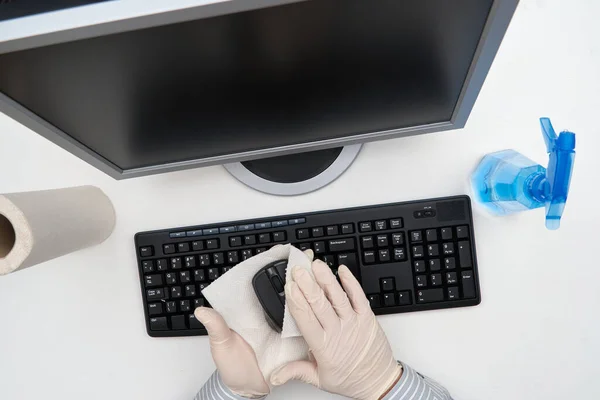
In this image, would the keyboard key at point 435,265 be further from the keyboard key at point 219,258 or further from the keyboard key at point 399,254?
the keyboard key at point 219,258

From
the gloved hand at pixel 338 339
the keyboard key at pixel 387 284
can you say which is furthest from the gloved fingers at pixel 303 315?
the keyboard key at pixel 387 284

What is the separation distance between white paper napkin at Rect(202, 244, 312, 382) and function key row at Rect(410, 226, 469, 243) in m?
0.14

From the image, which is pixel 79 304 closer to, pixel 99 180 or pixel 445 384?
pixel 99 180

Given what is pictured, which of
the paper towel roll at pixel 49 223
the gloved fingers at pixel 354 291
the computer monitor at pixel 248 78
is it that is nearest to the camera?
the computer monitor at pixel 248 78

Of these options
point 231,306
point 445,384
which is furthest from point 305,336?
point 445,384

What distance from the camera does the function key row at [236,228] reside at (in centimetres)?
60

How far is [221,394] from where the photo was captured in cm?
59

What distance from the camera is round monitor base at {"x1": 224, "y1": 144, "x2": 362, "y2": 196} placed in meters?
0.62

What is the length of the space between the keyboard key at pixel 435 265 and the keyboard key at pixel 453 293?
3 cm

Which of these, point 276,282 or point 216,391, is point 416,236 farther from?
point 216,391

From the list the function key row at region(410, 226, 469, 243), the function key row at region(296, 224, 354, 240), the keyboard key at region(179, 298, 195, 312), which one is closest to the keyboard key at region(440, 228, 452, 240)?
the function key row at region(410, 226, 469, 243)

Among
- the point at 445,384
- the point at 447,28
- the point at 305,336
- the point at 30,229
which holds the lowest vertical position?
the point at 445,384

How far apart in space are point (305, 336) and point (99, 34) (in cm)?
36

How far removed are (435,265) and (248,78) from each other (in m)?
0.32
